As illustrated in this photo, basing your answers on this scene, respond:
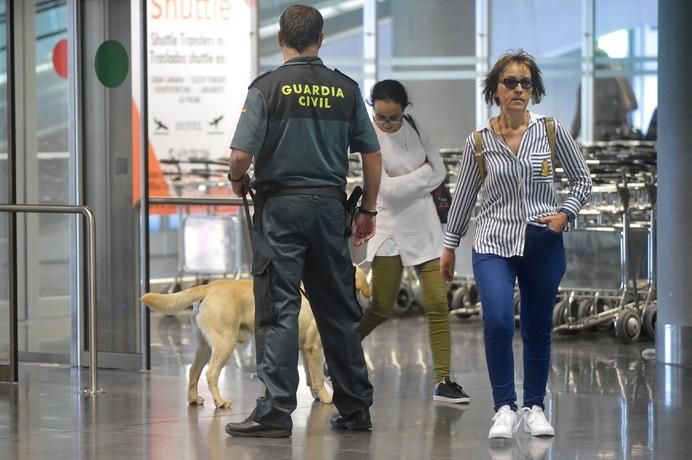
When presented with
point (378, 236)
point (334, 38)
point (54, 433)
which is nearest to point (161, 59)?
point (334, 38)

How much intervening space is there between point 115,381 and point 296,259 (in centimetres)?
249

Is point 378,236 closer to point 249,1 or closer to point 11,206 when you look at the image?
point 11,206

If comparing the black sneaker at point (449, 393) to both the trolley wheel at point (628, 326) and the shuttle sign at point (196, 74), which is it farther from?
the shuttle sign at point (196, 74)

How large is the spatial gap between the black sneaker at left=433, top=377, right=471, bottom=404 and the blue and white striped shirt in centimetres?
127

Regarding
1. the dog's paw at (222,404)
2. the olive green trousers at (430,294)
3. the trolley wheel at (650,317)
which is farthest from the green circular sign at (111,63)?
the trolley wheel at (650,317)

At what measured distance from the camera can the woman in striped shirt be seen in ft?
18.2

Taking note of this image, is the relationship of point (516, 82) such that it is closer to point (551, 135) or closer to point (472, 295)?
point (551, 135)

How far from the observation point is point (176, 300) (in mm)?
6551

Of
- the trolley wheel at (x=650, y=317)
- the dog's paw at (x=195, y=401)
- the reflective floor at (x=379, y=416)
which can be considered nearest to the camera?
the reflective floor at (x=379, y=416)

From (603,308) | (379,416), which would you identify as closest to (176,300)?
(379,416)

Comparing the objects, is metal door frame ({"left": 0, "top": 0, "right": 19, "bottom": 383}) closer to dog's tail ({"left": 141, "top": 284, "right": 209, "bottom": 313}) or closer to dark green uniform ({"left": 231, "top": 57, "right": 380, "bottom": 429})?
dog's tail ({"left": 141, "top": 284, "right": 209, "bottom": 313})

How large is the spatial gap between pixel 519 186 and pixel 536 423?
3.18 feet

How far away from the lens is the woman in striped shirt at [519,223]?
5.54 metres

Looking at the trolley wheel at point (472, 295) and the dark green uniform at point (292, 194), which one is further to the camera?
the trolley wheel at point (472, 295)
